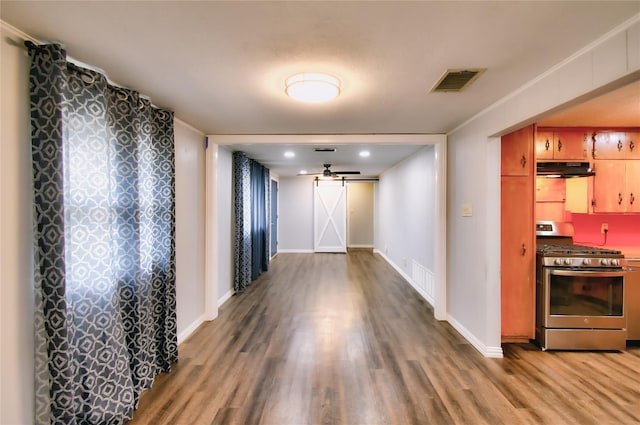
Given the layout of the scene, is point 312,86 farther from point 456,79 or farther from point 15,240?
point 15,240

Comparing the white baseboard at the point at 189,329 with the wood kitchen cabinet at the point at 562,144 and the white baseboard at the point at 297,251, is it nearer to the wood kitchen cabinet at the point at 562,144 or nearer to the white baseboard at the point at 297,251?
the wood kitchen cabinet at the point at 562,144

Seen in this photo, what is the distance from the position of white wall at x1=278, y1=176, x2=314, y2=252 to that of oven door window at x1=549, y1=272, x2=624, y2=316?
21.3 ft

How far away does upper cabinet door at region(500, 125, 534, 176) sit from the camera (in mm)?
2924

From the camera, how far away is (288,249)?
8.75 m

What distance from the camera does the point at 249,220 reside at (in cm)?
525

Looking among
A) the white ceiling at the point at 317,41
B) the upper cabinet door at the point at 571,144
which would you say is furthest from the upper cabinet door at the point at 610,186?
the white ceiling at the point at 317,41

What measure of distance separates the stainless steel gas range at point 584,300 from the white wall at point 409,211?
1.43 meters

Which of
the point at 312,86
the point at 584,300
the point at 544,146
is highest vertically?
the point at 312,86

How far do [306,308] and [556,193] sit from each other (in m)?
3.50

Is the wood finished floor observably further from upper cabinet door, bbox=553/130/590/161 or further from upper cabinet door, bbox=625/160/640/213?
upper cabinet door, bbox=553/130/590/161

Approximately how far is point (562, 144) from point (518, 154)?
2.25 ft

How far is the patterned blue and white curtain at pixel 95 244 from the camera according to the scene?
1.52 m

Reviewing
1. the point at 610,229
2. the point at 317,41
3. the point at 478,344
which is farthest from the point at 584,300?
the point at 317,41

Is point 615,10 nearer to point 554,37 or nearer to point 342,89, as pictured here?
point 554,37
